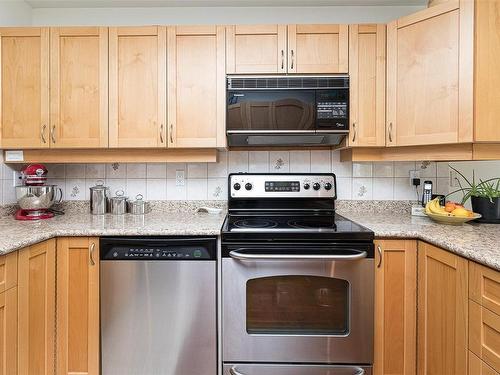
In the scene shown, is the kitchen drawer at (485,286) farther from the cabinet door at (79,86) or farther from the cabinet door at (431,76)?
the cabinet door at (79,86)

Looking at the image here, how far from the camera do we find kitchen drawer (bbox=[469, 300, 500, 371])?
3.53 feet

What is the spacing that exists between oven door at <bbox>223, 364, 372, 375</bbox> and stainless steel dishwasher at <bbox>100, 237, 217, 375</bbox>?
0.42 feet

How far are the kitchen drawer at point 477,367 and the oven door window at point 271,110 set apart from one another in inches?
53.3

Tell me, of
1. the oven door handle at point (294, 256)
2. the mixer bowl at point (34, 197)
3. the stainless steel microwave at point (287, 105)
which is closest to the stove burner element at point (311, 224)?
the oven door handle at point (294, 256)

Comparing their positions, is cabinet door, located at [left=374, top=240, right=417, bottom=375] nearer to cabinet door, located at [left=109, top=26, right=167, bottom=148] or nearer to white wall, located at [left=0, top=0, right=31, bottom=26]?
cabinet door, located at [left=109, top=26, right=167, bottom=148]

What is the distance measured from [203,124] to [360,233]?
113 centimetres

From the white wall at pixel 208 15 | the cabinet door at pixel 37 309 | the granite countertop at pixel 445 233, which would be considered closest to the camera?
the granite countertop at pixel 445 233

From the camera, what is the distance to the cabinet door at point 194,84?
1.96 m

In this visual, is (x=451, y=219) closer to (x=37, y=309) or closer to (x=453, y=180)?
(x=453, y=180)

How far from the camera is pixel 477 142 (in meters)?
1.61

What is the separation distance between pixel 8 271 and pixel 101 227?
1.48 ft

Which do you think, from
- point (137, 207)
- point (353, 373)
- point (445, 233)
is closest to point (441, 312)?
point (445, 233)

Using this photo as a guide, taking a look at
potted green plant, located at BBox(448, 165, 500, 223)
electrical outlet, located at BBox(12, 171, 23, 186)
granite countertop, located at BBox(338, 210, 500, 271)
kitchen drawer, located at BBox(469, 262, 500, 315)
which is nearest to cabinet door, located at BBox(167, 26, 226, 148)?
granite countertop, located at BBox(338, 210, 500, 271)

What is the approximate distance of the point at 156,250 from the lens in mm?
1633
